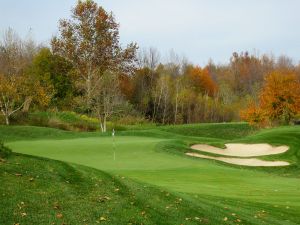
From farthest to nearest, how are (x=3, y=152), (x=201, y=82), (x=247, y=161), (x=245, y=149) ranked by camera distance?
(x=201, y=82)
(x=245, y=149)
(x=247, y=161)
(x=3, y=152)

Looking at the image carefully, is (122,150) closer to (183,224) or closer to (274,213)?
(274,213)

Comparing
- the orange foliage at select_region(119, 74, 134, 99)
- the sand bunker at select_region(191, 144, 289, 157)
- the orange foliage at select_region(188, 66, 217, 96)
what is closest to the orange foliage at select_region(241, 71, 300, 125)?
the sand bunker at select_region(191, 144, 289, 157)

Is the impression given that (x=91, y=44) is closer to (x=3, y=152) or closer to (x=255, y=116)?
(x=255, y=116)

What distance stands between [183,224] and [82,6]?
52964mm

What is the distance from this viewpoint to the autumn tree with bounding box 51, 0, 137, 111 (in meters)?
57.7

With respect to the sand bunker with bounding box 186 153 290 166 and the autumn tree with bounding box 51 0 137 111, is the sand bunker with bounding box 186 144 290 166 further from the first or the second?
the autumn tree with bounding box 51 0 137 111

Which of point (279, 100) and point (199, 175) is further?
point (279, 100)

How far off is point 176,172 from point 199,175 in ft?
3.51

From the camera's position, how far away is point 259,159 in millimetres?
27625

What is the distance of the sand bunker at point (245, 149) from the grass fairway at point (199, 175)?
29.0 inches

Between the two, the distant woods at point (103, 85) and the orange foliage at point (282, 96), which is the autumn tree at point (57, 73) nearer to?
the distant woods at point (103, 85)

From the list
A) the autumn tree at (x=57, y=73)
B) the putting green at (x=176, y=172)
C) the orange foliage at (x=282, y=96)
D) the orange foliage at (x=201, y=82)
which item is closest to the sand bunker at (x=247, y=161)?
the putting green at (x=176, y=172)

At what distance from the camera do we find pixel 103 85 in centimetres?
4869

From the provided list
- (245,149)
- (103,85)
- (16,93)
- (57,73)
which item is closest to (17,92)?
(16,93)
